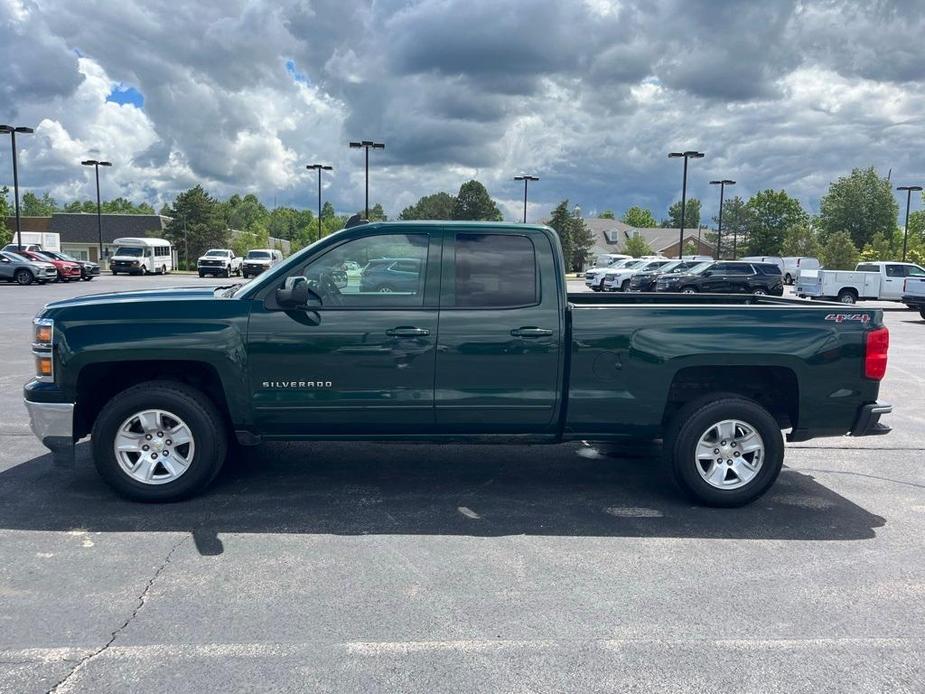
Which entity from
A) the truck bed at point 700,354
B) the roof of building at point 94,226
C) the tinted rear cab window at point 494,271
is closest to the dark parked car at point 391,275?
the tinted rear cab window at point 494,271

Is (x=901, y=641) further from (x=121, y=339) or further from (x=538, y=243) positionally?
(x=121, y=339)

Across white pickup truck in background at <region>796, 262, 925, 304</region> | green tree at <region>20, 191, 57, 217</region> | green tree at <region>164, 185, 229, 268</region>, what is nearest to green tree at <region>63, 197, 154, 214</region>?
green tree at <region>20, 191, 57, 217</region>

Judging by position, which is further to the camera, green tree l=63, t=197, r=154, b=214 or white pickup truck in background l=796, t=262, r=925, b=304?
green tree l=63, t=197, r=154, b=214

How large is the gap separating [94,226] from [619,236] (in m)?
60.7

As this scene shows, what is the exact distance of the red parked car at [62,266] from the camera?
120 ft

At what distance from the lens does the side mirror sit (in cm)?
486

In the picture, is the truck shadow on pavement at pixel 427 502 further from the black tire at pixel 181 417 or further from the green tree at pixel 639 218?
the green tree at pixel 639 218

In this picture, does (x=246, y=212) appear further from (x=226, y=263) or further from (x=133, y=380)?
(x=133, y=380)

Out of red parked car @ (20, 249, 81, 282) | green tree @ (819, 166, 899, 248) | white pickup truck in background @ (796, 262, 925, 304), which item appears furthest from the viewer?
green tree @ (819, 166, 899, 248)

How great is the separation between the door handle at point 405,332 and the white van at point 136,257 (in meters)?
46.8

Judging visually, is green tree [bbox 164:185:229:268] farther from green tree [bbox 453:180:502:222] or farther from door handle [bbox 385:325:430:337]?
door handle [bbox 385:325:430:337]

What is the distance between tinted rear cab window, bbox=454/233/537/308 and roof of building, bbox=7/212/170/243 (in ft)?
282

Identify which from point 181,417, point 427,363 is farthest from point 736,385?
point 181,417

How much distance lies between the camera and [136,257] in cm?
4753
